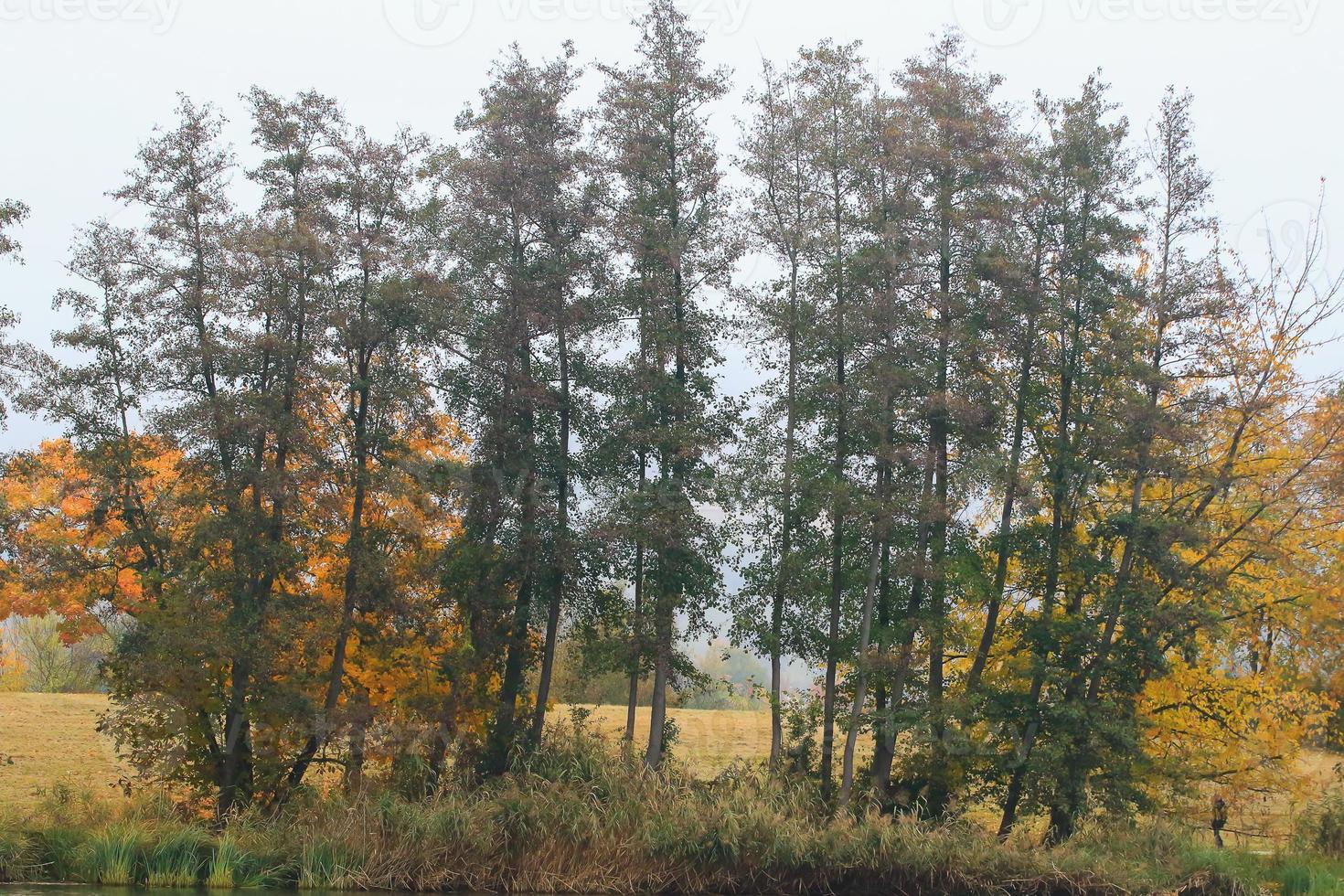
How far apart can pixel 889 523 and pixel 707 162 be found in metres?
9.08

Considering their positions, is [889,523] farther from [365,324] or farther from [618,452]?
[365,324]

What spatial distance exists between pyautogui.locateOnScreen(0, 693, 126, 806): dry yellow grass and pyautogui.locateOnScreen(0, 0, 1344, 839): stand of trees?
120 inches

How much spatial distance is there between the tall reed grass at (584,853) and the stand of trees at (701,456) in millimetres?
2050

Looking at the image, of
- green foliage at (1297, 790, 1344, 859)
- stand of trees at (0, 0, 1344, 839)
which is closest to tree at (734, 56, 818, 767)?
stand of trees at (0, 0, 1344, 839)

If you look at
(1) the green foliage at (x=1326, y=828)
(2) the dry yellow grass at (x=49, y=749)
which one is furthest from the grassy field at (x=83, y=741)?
(1) the green foliage at (x=1326, y=828)

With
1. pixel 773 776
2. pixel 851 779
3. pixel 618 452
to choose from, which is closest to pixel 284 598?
pixel 618 452

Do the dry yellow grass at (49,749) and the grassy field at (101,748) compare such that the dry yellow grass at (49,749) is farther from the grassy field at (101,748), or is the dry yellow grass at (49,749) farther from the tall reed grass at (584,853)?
the tall reed grass at (584,853)

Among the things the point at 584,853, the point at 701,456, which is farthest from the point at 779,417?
the point at 584,853

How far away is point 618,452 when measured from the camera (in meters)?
25.0

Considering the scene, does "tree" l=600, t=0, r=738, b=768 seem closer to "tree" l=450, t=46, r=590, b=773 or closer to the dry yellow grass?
"tree" l=450, t=46, r=590, b=773

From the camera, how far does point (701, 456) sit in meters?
25.2

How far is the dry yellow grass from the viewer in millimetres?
25562

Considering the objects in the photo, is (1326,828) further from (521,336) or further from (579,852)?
(521,336)

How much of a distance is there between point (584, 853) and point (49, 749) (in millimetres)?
17712
